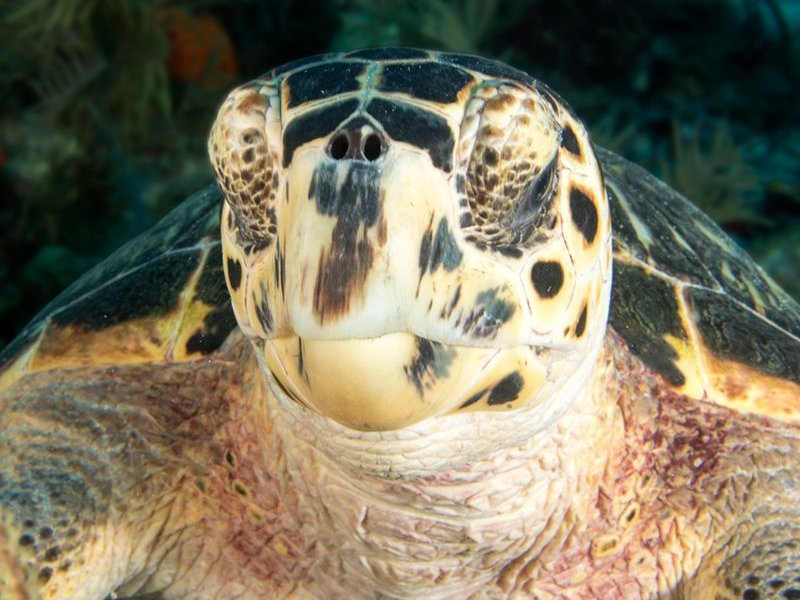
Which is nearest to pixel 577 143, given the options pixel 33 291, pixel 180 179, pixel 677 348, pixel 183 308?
pixel 677 348

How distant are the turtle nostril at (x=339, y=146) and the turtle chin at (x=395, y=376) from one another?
0.24 meters

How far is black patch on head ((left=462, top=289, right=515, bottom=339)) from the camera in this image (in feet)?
3.53

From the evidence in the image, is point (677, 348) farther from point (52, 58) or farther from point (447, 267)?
point (52, 58)

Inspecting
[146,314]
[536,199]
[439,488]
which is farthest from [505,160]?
[146,314]

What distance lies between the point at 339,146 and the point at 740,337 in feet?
3.62

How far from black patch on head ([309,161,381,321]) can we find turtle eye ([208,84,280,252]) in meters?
0.17

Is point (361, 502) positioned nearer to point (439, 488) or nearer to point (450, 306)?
point (439, 488)

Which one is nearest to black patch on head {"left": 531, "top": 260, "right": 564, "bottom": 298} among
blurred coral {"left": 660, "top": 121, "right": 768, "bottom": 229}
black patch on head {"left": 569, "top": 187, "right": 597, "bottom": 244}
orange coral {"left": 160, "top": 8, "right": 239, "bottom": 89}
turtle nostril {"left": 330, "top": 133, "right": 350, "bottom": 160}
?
black patch on head {"left": 569, "top": 187, "right": 597, "bottom": 244}

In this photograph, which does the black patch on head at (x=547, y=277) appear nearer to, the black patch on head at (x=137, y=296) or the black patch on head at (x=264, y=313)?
the black patch on head at (x=264, y=313)

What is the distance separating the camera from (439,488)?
1.41m

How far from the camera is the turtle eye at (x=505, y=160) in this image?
109cm

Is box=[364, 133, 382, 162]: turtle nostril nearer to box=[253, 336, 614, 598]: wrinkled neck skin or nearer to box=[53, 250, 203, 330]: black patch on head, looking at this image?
box=[253, 336, 614, 598]: wrinkled neck skin

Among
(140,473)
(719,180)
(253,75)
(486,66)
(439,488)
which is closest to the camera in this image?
(486,66)

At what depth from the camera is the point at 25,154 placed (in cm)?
494
